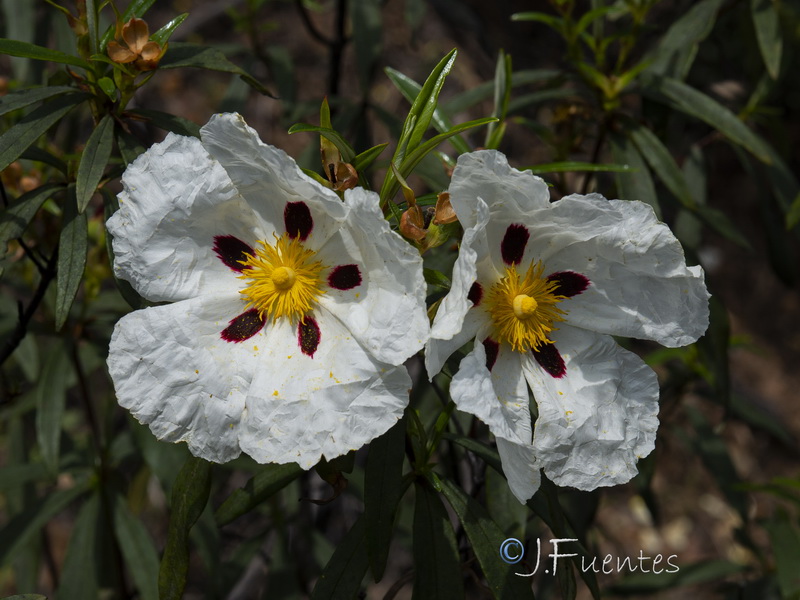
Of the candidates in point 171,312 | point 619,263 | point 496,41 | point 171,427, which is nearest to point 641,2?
point 619,263

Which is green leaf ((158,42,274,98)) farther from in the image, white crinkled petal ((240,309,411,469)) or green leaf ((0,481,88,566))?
green leaf ((0,481,88,566))

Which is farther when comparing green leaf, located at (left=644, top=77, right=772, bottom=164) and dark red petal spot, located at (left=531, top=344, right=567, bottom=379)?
green leaf, located at (left=644, top=77, right=772, bottom=164)

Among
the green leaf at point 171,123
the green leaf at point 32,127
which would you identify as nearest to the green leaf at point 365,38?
the green leaf at point 171,123

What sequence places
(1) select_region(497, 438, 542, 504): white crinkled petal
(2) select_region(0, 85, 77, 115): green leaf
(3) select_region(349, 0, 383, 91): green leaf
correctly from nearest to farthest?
(1) select_region(497, 438, 542, 504): white crinkled petal → (2) select_region(0, 85, 77, 115): green leaf → (3) select_region(349, 0, 383, 91): green leaf

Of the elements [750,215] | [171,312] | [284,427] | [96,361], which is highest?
[171,312]

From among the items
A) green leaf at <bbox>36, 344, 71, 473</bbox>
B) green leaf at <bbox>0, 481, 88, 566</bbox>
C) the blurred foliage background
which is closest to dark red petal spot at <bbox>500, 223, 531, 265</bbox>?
the blurred foliage background

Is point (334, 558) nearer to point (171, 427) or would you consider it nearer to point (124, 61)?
point (171, 427)

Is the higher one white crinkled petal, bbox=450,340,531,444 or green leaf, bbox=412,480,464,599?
white crinkled petal, bbox=450,340,531,444
